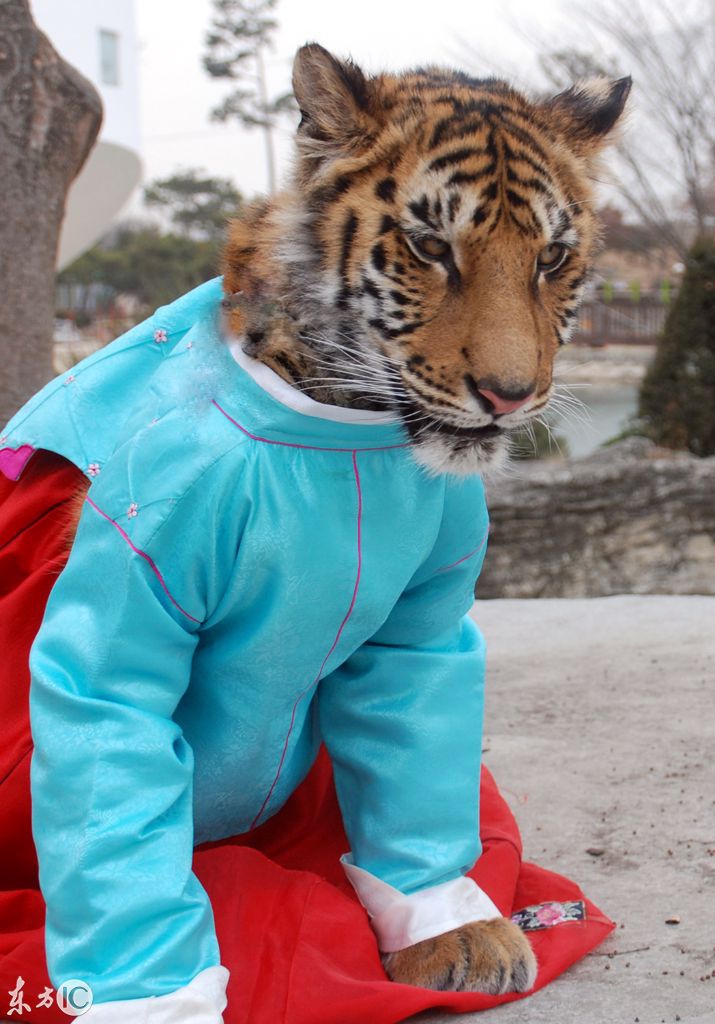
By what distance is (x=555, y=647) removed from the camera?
4.79 metres

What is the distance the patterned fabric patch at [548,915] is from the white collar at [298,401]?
1070 millimetres

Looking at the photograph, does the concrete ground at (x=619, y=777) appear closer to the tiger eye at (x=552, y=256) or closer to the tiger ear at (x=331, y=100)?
the tiger eye at (x=552, y=256)

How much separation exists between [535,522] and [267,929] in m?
5.22

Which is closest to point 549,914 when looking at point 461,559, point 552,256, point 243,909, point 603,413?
point 243,909

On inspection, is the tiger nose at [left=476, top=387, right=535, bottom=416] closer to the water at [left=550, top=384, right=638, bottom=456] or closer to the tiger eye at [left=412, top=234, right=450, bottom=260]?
the tiger eye at [left=412, top=234, right=450, bottom=260]

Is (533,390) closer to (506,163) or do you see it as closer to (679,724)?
(506,163)

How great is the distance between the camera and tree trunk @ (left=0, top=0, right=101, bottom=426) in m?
4.40

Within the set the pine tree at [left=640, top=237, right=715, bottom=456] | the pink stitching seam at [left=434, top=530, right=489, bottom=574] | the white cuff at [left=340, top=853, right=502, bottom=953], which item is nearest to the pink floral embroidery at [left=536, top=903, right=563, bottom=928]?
the white cuff at [left=340, top=853, right=502, bottom=953]

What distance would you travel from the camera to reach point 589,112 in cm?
215

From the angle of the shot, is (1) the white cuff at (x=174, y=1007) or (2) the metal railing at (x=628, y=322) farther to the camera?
(2) the metal railing at (x=628, y=322)

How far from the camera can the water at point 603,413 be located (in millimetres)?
14516

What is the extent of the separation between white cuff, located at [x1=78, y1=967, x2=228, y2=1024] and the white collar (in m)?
0.91

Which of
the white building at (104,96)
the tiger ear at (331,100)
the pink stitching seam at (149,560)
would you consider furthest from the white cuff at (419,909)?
the white building at (104,96)

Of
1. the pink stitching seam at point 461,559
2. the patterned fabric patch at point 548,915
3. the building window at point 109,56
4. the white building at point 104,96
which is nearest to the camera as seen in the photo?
the pink stitching seam at point 461,559
